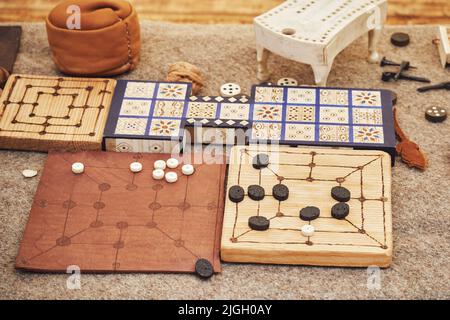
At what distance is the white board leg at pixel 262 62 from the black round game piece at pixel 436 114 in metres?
0.48

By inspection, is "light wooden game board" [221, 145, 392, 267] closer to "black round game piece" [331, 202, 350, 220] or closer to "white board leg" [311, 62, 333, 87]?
"black round game piece" [331, 202, 350, 220]

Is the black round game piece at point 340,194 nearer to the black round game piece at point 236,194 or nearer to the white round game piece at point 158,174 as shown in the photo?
the black round game piece at point 236,194

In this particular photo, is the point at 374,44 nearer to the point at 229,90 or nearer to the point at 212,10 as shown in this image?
the point at 229,90

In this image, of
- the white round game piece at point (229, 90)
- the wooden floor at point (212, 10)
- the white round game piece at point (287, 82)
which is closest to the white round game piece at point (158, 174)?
the white round game piece at point (229, 90)

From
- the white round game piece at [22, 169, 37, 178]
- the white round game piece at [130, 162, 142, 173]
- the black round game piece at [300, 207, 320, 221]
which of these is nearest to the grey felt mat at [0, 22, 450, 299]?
the white round game piece at [22, 169, 37, 178]

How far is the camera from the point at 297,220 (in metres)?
1.75

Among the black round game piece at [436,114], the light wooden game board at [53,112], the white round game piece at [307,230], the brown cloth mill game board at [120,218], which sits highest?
the light wooden game board at [53,112]

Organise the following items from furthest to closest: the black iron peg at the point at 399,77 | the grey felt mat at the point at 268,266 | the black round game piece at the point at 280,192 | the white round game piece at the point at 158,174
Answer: the black iron peg at the point at 399,77
the white round game piece at the point at 158,174
the black round game piece at the point at 280,192
the grey felt mat at the point at 268,266

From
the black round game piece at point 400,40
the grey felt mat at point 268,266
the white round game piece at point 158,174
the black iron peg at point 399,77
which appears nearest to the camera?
the grey felt mat at point 268,266

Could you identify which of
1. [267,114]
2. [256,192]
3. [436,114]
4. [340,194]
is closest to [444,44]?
[436,114]

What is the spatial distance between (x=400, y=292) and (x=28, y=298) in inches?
32.0

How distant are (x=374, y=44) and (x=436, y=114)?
326 mm

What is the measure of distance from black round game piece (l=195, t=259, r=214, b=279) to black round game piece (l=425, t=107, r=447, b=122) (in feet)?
2.64

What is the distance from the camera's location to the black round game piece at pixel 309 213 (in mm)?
1739
